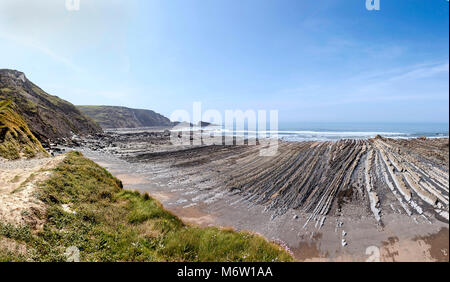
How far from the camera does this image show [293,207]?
12609mm

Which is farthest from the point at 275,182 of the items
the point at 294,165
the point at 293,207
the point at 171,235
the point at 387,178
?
the point at 171,235

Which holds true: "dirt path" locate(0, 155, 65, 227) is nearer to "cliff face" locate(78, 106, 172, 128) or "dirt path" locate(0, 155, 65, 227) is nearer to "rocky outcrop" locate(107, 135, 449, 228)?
"rocky outcrop" locate(107, 135, 449, 228)

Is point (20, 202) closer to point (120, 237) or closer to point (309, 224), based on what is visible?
point (120, 237)

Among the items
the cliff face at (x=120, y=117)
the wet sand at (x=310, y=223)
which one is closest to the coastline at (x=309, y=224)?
the wet sand at (x=310, y=223)

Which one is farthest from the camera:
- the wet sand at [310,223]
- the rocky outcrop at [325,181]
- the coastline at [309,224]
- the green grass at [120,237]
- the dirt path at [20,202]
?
the rocky outcrop at [325,181]

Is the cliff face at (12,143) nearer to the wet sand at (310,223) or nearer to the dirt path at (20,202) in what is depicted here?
the wet sand at (310,223)

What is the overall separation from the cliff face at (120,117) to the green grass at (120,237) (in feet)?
471

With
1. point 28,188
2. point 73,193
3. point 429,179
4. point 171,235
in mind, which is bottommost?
point 171,235

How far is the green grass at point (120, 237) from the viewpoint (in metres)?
4.88

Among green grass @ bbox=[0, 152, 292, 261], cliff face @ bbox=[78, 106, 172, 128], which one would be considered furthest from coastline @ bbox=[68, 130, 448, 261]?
cliff face @ bbox=[78, 106, 172, 128]

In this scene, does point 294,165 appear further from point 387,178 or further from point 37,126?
point 37,126

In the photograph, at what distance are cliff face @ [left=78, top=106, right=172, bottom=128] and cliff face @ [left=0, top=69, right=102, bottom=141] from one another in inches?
2289
